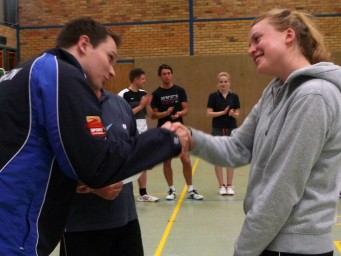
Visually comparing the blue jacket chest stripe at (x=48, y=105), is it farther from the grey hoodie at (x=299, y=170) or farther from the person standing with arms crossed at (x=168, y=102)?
the person standing with arms crossed at (x=168, y=102)

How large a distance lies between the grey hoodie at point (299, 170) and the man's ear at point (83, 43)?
0.75 meters

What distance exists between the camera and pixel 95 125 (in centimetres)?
144

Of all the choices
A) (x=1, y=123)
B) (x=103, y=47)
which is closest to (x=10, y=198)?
(x=1, y=123)

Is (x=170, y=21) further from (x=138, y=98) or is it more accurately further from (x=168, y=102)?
(x=138, y=98)

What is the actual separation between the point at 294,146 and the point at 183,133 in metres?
0.44

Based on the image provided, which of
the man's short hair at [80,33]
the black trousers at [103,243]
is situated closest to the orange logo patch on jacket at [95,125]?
the man's short hair at [80,33]

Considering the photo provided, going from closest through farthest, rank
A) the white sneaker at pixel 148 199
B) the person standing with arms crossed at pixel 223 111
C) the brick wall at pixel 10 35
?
the white sneaker at pixel 148 199 < the person standing with arms crossed at pixel 223 111 < the brick wall at pixel 10 35

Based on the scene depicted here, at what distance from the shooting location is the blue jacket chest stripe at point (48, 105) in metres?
1.38

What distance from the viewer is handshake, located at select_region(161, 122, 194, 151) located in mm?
1669

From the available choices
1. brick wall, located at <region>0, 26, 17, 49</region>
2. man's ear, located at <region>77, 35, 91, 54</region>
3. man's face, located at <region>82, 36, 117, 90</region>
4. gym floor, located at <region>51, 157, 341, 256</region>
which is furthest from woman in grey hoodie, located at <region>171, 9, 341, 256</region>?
brick wall, located at <region>0, 26, 17, 49</region>

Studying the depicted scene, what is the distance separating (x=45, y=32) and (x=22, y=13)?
96 centimetres

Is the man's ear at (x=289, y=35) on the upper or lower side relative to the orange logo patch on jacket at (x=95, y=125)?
upper

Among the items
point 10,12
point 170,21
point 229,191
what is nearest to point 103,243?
point 229,191

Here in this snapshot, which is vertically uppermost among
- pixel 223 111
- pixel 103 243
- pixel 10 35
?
pixel 10 35
